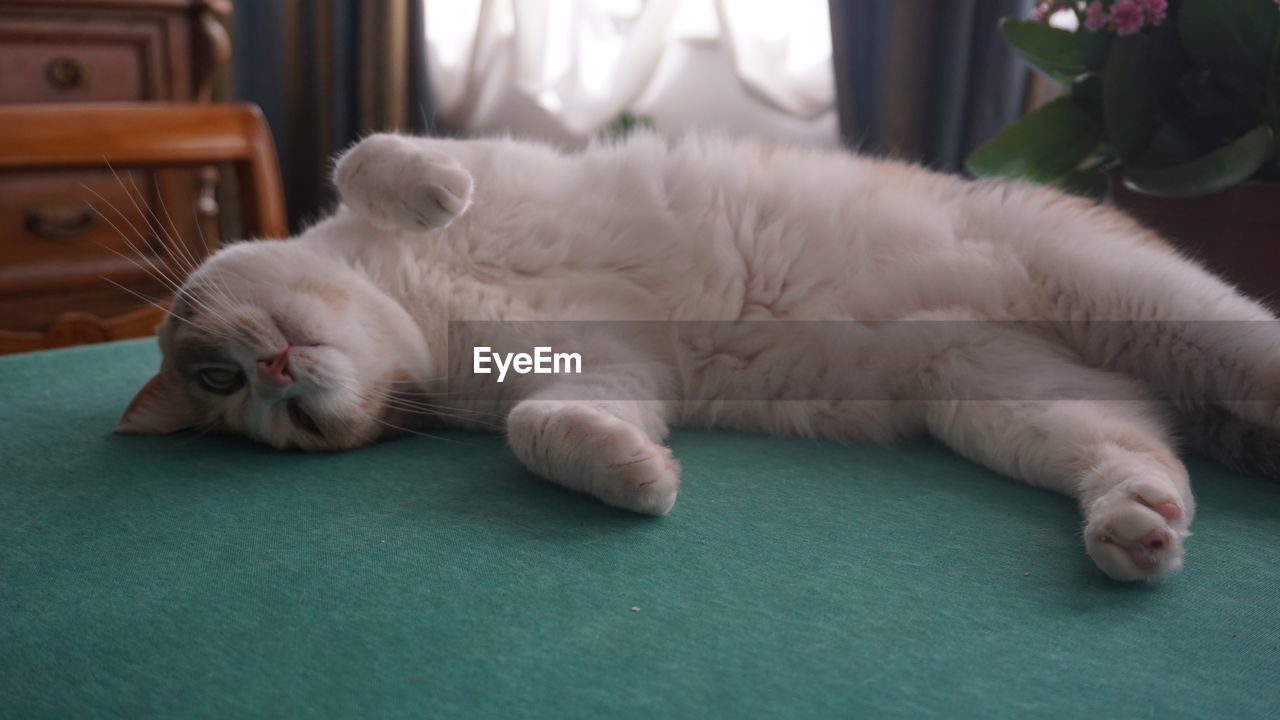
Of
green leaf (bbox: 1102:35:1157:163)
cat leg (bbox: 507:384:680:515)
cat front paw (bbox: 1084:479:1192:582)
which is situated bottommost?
cat leg (bbox: 507:384:680:515)

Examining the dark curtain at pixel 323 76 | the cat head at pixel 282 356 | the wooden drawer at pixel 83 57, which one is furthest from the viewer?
the dark curtain at pixel 323 76

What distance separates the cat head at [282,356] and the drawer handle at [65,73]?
1862 mm

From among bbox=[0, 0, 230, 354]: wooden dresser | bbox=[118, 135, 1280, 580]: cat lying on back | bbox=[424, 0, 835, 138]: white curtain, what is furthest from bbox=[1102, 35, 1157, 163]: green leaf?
bbox=[0, 0, 230, 354]: wooden dresser

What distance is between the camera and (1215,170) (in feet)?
5.23

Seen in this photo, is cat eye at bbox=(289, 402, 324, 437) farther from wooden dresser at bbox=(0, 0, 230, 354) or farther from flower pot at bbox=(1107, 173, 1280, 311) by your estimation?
wooden dresser at bbox=(0, 0, 230, 354)

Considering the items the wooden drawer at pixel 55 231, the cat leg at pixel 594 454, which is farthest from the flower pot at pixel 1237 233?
the wooden drawer at pixel 55 231

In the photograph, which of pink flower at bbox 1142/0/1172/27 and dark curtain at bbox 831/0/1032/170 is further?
dark curtain at bbox 831/0/1032/170

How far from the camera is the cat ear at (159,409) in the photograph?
4.46ft

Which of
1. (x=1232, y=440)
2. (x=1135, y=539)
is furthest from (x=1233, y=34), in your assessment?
(x=1135, y=539)

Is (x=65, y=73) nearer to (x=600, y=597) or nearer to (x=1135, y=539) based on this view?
(x=600, y=597)

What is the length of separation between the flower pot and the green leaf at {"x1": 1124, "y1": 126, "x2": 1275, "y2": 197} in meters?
0.04

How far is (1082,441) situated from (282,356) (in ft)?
3.47

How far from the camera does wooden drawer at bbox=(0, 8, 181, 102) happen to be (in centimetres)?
275

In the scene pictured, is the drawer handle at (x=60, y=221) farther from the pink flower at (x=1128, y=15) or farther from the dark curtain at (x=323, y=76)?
the pink flower at (x=1128, y=15)
